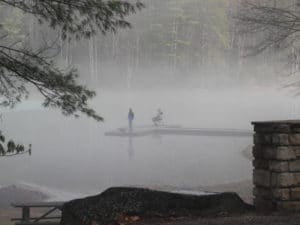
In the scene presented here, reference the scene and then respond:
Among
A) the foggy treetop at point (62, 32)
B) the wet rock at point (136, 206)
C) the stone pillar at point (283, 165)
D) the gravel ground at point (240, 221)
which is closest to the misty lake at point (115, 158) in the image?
the foggy treetop at point (62, 32)

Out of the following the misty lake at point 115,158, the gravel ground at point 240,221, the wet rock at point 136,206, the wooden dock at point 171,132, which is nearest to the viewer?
the gravel ground at point 240,221

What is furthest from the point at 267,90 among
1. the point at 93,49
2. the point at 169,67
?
the point at 93,49

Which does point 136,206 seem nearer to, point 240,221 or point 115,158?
point 240,221

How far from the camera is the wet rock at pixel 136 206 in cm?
528

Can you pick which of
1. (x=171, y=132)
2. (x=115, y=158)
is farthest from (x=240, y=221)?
(x=171, y=132)

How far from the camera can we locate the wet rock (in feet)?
17.3

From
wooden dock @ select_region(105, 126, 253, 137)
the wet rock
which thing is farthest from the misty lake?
the wet rock

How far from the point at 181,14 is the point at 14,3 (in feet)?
200

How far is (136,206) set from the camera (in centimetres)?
545

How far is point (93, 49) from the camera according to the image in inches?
2469

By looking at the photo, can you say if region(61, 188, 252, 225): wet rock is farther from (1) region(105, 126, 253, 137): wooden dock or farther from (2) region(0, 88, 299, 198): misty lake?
(1) region(105, 126, 253, 137): wooden dock

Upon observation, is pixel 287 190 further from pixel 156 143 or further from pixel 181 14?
pixel 181 14

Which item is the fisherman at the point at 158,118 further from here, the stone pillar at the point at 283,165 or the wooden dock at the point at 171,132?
the stone pillar at the point at 283,165

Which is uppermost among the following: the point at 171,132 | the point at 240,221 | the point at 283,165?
the point at 171,132
